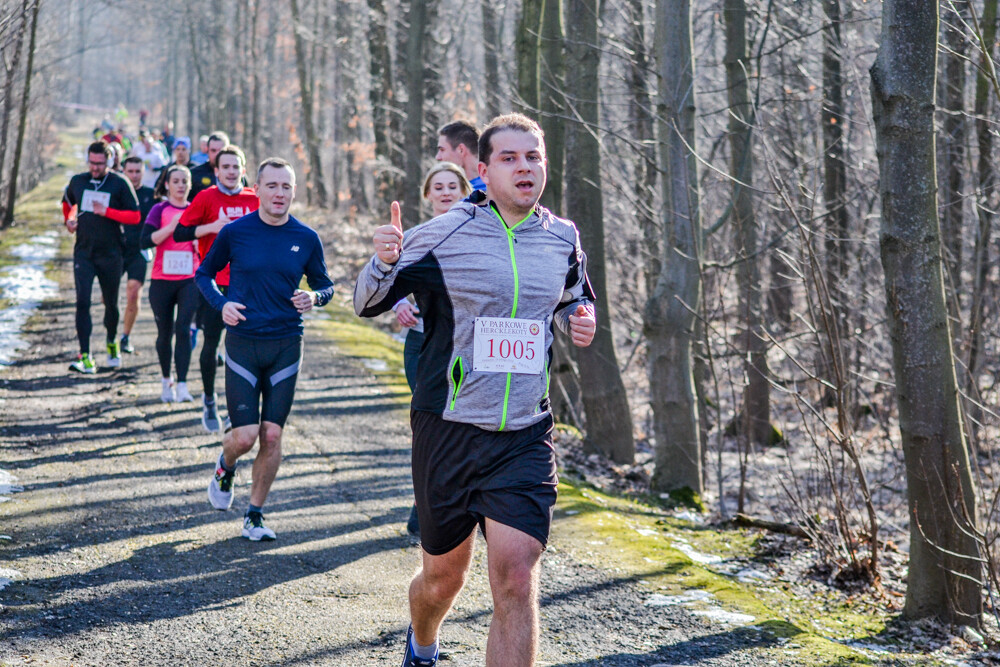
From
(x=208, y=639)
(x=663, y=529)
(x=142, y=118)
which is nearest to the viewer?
(x=208, y=639)

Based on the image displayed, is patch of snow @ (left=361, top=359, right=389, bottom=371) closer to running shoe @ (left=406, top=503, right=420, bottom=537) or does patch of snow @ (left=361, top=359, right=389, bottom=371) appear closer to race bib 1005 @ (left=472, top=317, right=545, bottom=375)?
running shoe @ (left=406, top=503, right=420, bottom=537)

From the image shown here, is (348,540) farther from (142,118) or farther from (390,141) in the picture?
(142,118)

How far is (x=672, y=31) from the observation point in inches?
344

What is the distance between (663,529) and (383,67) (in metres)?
16.1

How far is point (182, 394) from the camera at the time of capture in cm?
1016

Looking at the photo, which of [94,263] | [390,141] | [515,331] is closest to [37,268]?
[390,141]

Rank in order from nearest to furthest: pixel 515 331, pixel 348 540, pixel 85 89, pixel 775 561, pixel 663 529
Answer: pixel 515 331
pixel 348 540
pixel 775 561
pixel 663 529
pixel 85 89

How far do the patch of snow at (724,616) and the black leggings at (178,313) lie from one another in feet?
18.7

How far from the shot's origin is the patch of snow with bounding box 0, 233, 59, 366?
13094mm

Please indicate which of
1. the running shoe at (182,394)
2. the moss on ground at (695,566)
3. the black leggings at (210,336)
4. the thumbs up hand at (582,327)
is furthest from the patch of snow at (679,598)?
the running shoe at (182,394)

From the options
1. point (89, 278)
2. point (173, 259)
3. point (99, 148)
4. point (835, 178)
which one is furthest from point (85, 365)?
point (835, 178)

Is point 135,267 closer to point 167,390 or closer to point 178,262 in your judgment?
point 167,390

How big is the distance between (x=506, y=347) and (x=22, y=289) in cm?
1586

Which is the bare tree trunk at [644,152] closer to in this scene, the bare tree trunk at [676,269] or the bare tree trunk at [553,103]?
the bare tree trunk at [553,103]
